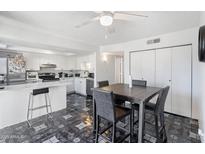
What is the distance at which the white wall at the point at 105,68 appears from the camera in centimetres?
479

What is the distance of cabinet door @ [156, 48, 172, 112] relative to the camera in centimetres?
323

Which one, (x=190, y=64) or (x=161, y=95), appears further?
(x=190, y=64)

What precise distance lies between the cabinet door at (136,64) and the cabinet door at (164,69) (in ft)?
1.86

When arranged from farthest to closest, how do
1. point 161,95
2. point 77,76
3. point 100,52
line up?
point 77,76 → point 100,52 → point 161,95

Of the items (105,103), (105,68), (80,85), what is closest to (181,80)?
(105,103)

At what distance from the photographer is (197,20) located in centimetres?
232

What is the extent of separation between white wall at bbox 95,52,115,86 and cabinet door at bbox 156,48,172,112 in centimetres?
230

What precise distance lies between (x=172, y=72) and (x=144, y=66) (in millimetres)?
854

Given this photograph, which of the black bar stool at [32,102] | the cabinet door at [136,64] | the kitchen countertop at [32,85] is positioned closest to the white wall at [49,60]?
the kitchen countertop at [32,85]

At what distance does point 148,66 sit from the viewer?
365 cm
